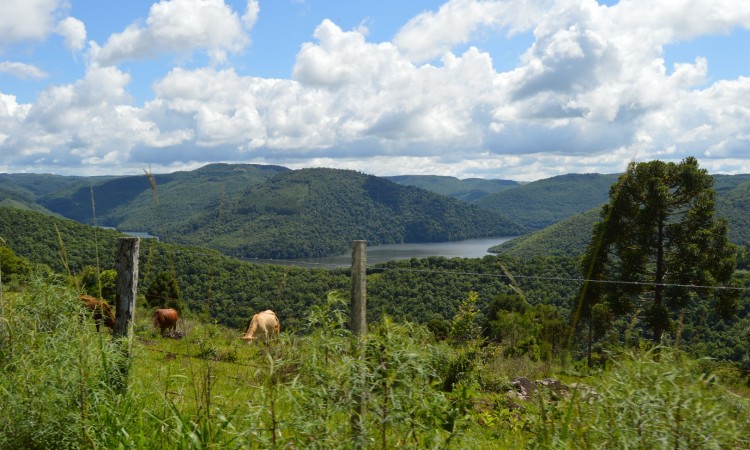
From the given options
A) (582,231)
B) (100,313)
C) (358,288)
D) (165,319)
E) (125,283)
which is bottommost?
(582,231)

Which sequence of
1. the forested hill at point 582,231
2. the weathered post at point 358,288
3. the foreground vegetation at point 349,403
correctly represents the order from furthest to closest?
the forested hill at point 582,231 < the weathered post at point 358,288 < the foreground vegetation at point 349,403

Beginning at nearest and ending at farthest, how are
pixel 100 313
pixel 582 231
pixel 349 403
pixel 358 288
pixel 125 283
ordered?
pixel 349 403
pixel 358 288
pixel 125 283
pixel 100 313
pixel 582 231

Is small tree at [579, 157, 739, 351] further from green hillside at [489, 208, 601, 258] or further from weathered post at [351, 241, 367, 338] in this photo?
green hillside at [489, 208, 601, 258]

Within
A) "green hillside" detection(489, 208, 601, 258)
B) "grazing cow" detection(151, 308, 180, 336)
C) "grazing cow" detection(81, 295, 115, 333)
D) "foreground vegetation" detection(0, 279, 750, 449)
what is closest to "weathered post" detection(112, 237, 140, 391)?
"grazing cow" detection(81, 295, 115, 333)

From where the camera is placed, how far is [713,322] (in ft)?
81.6

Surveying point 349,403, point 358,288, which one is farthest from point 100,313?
point 349,403

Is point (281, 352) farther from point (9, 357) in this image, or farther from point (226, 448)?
point (9, 357)

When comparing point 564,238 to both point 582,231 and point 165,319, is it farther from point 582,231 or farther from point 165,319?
point 165,319

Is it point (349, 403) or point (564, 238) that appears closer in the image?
point (349, 403)

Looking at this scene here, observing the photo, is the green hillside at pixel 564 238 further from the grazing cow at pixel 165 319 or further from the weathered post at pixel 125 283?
the weathered post at pixel 125 283

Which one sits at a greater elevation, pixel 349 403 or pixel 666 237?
pixel 349 403

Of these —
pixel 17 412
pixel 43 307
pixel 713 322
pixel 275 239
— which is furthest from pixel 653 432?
pixel 275 239

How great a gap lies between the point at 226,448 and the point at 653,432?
164cm

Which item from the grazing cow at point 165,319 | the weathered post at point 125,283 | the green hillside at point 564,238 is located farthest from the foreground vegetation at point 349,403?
the green hillside at point 564,238
